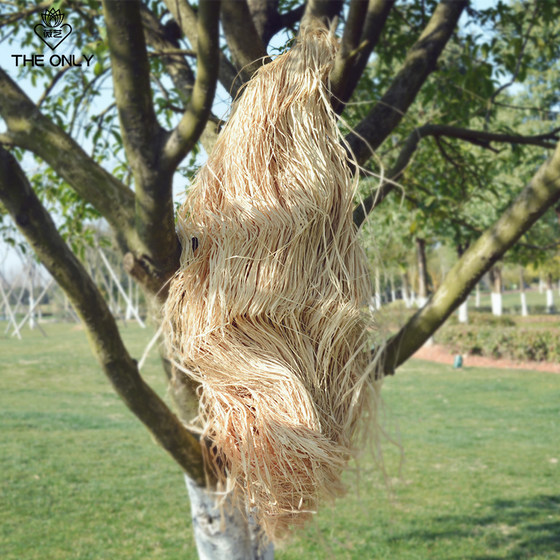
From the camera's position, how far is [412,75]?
9.70 feet

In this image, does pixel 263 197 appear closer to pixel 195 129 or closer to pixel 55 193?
pixel 195 129

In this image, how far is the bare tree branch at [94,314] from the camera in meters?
2.38

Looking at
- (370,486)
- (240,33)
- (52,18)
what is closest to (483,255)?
(240,33)

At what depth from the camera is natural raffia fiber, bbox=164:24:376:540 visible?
1.30 m

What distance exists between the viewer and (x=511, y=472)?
27.0ft

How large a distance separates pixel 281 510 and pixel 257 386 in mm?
290

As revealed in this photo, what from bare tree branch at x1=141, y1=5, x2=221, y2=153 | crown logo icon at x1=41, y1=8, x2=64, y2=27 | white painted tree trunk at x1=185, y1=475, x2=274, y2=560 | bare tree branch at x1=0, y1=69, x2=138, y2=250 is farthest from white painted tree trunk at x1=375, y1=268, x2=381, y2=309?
crown logo icon at x1=41, y1=8, x2=64, y2=27

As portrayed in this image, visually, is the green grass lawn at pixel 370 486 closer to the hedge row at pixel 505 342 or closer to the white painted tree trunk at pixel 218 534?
the white painted tree trunk at pixel 218 534

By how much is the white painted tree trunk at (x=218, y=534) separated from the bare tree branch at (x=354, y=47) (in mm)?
1999

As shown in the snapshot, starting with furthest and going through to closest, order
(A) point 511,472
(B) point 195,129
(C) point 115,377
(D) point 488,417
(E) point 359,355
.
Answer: (D) point 488,417 → (A) point 511,472 → (C) point 115,377 → (B) point 195,129 → (E) point 359,355

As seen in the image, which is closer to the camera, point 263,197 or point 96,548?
point 263,197

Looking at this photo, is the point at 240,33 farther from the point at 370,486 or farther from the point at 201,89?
the point at 370,486

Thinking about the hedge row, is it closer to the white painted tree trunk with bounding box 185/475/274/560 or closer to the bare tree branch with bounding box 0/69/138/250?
the white painted tree trunk with bounding box 185/475/274/560

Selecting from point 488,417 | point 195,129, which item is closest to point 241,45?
point 195,129
